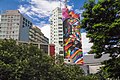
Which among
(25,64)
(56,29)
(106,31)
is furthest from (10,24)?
(106,31)

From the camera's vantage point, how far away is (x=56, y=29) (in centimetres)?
12019

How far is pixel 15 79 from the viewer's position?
31156mm

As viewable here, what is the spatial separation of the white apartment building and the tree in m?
99.0

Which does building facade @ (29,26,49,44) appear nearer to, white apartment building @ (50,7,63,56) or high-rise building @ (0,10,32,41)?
white apartment building @ (50,7,63,56)

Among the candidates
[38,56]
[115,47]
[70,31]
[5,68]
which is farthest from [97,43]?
[70,31]

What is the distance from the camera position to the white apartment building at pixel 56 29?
381ft

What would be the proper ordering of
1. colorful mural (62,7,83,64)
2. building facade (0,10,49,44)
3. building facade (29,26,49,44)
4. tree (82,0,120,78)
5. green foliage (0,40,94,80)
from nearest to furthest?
tree (82,0,120,78), green foliage (0,40,94,80), colorful mural (62,7,83,64), building facade (29,26,49,44), building facade (0,10,49,44)

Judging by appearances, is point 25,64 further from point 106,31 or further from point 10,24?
point 10,24

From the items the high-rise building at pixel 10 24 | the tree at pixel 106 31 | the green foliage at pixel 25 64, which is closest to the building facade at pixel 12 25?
the high-rise building at pixel 10 24

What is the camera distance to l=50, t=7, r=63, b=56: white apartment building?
381 ft

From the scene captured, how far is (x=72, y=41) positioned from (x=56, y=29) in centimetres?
3521

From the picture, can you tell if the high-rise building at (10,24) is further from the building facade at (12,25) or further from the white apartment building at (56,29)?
the white apartment building at (56,29)

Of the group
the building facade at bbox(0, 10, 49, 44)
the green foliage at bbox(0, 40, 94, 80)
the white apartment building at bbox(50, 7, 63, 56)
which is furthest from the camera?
the white apartment building at bbox(50, 7, 63, 56)

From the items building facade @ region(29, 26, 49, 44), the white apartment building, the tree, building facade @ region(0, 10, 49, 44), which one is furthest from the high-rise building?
the tree
